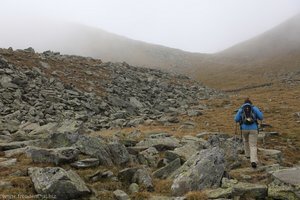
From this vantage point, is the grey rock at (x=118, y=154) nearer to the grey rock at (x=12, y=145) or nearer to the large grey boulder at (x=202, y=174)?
the large grey boulder at (x=202, y=174)

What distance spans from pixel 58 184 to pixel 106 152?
174 inches

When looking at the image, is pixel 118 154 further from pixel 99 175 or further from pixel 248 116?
pixel 248 116

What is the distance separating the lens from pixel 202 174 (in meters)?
13.2

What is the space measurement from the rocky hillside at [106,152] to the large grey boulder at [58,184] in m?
0.03

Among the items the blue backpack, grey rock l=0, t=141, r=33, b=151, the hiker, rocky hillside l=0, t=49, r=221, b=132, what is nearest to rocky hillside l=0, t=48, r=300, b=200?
grey rock l=0, t=141, r=33, b=151

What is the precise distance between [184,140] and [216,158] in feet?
28.3

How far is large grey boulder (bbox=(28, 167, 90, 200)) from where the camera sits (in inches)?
455

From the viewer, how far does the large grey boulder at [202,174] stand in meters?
12.8

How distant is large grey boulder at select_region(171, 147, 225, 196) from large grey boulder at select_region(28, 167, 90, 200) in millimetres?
2976

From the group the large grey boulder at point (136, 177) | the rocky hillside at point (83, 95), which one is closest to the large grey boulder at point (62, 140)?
the large grey boulder at point (136, 177)

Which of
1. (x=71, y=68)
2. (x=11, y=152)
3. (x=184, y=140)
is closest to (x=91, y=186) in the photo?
(x=11, y=152)

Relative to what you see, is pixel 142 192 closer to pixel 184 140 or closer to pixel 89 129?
pixel 184 140

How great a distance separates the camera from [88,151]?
1583cm

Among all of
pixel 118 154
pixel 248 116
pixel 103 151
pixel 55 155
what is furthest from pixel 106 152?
pixel 248 116
